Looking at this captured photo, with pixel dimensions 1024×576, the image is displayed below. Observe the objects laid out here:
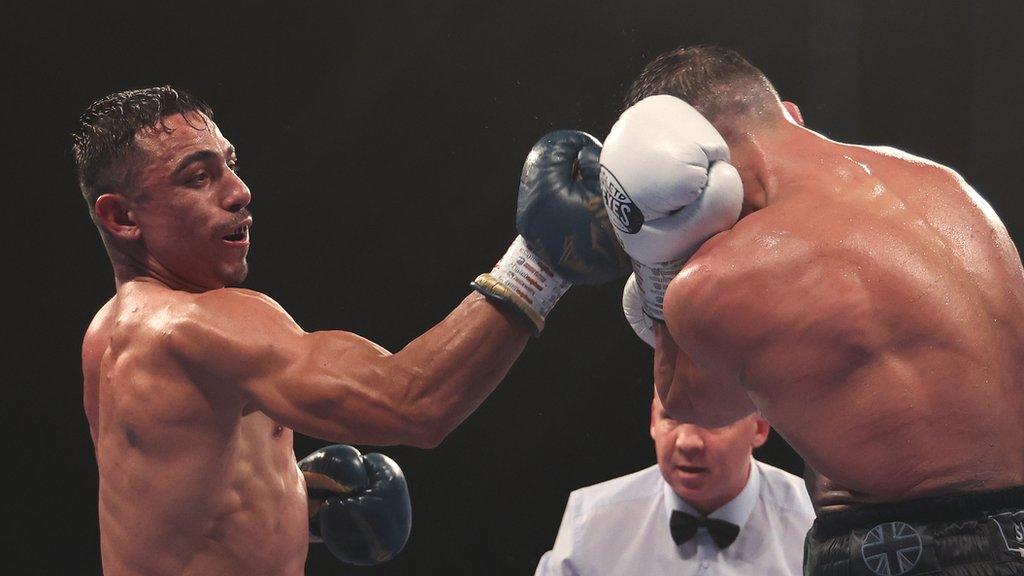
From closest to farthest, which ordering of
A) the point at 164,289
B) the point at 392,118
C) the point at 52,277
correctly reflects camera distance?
the point at 164,289 < the point at 52,277 < the point at 392,118

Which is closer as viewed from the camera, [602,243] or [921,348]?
[921,348]

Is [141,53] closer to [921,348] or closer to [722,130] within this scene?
[722,130]

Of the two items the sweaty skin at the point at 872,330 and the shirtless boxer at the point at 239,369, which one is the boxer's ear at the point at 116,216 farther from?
the sweaty skin at the point at 872,330

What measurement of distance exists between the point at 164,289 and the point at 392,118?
192 centimetres

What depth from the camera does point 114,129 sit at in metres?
2.09

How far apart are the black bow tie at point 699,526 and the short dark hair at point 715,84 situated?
1.67m

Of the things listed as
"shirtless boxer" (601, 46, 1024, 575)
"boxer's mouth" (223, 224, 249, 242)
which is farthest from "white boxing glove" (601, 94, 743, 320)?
"boxer's mouth" (223, 224, 249, 242)

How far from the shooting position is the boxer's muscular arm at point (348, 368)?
1.84 metres

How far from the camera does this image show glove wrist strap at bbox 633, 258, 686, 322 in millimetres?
1841

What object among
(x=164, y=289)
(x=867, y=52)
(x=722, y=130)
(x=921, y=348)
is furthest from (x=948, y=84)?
(x=164, y=289)

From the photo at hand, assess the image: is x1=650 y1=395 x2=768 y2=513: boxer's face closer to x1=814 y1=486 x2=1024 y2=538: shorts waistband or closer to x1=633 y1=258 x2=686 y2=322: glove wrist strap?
x1=633 y1=258 x2=686 y2=322: glove wrist strap

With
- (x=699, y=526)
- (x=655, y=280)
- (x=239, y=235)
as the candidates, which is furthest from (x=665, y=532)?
(x=239, y=235)

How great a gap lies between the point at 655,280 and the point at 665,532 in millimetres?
1745

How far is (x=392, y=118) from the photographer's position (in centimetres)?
384
